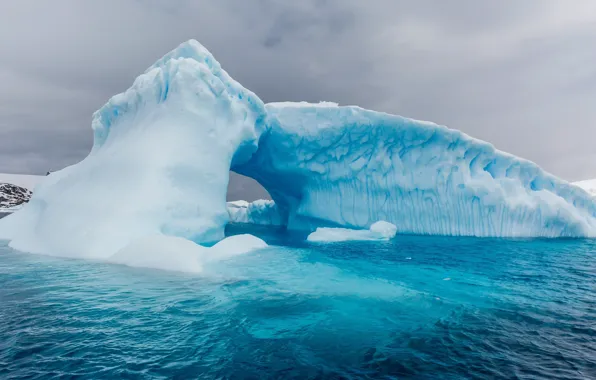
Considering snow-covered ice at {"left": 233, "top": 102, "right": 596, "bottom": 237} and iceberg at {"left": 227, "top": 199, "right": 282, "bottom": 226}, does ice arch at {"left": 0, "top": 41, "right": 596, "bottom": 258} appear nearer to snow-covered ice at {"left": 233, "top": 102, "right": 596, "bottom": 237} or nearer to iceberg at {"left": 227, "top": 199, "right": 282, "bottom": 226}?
snow-covered ice at {"left": 233, "top": 102, "right": 596, "bottom": 237}

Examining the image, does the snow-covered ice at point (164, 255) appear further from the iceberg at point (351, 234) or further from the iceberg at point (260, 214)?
the iceberg at point (260, 214)

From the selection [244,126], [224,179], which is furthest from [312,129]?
[224,179]

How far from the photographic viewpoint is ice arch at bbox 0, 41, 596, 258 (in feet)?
32.3

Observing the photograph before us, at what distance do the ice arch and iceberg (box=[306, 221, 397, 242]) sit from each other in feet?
7.62

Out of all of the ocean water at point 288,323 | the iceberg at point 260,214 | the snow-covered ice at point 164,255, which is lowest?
the ocean water at point 288,323

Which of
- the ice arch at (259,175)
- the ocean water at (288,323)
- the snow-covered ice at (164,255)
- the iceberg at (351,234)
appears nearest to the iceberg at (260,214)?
the ice arch at (259,175)

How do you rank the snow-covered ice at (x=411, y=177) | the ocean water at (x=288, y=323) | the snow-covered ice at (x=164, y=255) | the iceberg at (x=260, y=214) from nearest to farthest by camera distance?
the ocean water at (x=288, y=323) < the snow-covered ice at (x=164, y=255) < the snow-covered ice at (x=411, y=177) < the iceberg at (x=260, y=214)

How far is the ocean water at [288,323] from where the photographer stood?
3348 mm

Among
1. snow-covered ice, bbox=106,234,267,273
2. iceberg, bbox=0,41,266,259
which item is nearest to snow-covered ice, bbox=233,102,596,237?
iceberg, bbox=0,41,266,259

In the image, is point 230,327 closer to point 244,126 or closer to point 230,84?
point 244,126

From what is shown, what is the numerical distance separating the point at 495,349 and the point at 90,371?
14.0 feet

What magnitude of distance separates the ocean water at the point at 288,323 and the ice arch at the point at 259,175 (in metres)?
2.40

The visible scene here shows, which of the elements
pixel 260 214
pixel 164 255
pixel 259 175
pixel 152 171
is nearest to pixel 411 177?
pixel 259 175

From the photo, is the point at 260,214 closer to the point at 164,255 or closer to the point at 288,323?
the point at 164,255
